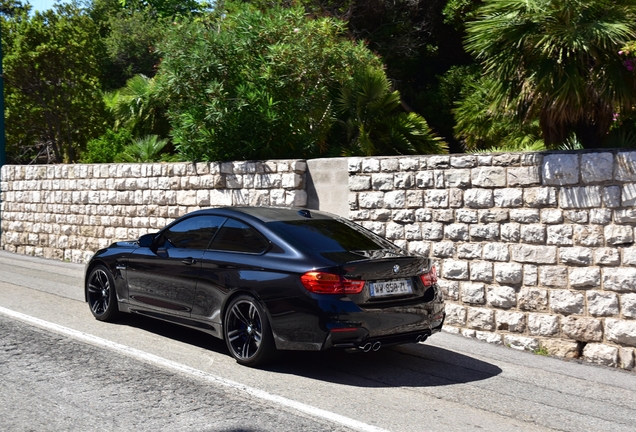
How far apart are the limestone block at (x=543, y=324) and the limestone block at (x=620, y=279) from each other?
704 mm

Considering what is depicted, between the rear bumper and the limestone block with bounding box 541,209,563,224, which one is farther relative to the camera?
the limestone block with bounding box 541,209,563,224

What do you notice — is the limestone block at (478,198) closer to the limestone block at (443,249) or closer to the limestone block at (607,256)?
the limestone block at (443,249)

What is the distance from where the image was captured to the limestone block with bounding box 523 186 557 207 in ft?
28.5

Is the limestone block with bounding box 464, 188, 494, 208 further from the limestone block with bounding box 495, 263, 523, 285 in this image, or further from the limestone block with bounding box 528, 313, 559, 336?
the limestone block with bounding box 528, 313, 559, 336

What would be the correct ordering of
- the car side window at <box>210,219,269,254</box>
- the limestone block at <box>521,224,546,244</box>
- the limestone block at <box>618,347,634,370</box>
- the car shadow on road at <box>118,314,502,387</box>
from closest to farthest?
the car shadow on road at <box>118,314,502,387</box> < the car side window at <box>210,219,269,254</box> < the limestone block at <box>618,347,634,370</box> < the limestone block at <box>521,224,546,244</box>

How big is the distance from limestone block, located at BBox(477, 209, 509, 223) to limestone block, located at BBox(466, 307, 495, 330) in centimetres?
105

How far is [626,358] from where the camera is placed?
8.00 meters

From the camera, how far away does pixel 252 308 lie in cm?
714

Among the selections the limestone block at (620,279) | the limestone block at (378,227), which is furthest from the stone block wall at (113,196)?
the limestone block at (620,279)

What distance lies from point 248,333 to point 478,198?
3.59 m

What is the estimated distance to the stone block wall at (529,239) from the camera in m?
8.15

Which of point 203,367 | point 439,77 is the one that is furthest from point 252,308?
point 439,77

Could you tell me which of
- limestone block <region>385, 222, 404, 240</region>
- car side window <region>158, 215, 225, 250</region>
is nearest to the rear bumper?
car side window <region>158, 215, 225, 250</region>

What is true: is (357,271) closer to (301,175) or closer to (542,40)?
(542,40)
